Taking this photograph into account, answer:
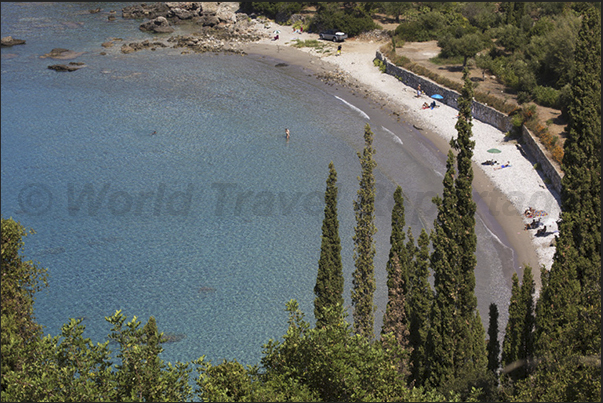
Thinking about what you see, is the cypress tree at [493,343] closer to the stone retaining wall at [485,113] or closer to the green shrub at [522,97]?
the stone retaining wall at [485,113]

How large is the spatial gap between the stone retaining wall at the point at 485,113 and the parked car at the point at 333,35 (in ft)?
29.5

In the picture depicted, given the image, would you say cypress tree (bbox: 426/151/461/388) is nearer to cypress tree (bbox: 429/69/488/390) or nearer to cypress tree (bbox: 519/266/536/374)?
cypress tree (bbox: 429/69/488/390)

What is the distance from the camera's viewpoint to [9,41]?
8244cm

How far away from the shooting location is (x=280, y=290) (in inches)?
1396

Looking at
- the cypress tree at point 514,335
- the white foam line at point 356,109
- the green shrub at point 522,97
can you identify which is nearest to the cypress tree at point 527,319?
the cypress tree at point 514,335

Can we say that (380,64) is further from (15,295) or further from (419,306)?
(15,295)

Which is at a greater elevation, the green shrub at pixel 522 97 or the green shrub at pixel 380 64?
the green shrub at pixel 522 97

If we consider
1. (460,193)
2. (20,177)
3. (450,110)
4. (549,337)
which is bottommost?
(20,177)

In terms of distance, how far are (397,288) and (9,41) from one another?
242 feet

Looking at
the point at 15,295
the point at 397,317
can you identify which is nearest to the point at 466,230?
the point at 397,317

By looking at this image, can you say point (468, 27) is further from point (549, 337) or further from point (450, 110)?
point (549, 337)

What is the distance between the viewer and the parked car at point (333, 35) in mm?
80812

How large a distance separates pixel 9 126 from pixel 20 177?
11340mm

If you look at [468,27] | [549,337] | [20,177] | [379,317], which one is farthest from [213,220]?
[468,27]
